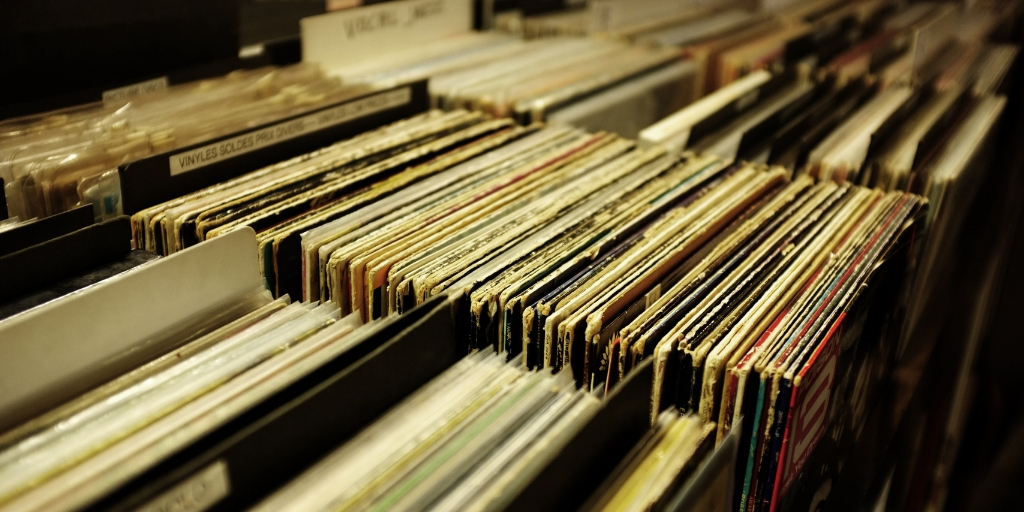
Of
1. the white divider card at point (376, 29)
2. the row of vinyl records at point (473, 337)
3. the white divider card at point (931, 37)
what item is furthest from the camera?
the white divider card at point (931, 37)

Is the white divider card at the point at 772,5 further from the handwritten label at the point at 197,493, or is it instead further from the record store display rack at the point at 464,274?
the handwritten label at the point at 197,493

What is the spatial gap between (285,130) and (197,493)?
2.51 feet

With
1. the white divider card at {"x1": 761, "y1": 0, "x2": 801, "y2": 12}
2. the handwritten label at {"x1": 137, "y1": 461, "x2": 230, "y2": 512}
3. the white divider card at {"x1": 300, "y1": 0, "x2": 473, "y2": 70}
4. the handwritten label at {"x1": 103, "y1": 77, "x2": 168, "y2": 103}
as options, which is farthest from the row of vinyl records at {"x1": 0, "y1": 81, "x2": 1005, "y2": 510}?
the white divider card at {"x1": 761, "y1": 0, "x2": 801, "y2": 12}

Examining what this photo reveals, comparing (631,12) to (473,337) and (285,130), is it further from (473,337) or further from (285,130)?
(473,337)

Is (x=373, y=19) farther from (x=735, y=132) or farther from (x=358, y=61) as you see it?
(x=735, y=132)

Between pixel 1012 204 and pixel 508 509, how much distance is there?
7.31ft

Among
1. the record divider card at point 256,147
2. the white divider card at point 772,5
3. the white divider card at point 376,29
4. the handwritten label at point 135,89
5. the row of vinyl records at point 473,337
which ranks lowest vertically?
the row of vinyl records at point 473,337

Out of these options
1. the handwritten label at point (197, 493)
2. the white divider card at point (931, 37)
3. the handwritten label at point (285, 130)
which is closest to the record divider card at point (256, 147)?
the handwritten label at point (285, 130)

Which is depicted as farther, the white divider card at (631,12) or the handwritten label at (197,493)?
the white divider card at (631,12)

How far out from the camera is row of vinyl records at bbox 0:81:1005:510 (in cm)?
61

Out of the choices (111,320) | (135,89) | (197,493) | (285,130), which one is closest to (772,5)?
(285,130)

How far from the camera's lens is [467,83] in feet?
5.07

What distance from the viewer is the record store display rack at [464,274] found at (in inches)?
24.8

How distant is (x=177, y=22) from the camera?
1.36 m
